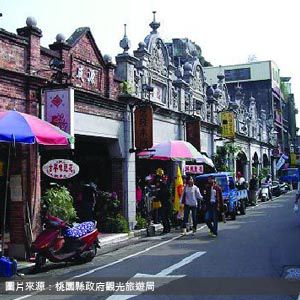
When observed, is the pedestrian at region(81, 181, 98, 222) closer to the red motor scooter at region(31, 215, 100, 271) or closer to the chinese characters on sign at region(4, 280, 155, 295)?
the red motor scooter at region(31, 215, 100, 271)

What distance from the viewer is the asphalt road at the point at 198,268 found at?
7.57 metres

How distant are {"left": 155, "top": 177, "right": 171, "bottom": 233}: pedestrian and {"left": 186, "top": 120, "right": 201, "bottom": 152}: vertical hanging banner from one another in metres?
7.63

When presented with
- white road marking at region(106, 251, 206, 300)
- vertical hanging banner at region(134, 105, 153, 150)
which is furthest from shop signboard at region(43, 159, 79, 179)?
vertical hanging banner at region(134, 105, 153, 150)

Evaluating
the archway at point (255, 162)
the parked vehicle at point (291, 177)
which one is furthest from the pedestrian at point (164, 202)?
the parked vehicle at point (291, 177)

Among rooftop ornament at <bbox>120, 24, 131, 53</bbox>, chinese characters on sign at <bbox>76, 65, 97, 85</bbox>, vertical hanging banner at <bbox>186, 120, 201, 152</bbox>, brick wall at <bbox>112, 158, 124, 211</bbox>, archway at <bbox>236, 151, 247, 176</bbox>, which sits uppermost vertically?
rooftop ornament at <bbox>120, 24, 131, 53</bbox>

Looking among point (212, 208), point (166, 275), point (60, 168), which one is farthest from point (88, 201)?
point (166, 275)

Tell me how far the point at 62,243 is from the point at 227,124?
2082 cm

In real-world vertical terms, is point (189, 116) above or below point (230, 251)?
above

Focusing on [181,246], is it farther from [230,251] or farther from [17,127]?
[17,127]

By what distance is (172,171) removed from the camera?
22.9 metres

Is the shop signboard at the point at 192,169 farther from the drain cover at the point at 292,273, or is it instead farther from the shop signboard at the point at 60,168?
the drain cover at the point at 292,273

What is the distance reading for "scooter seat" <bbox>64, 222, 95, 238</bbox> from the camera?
10.5 metres

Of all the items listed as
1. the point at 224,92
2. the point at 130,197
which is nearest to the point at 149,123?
the point at 130,197

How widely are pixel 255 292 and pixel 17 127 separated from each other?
220 inches
